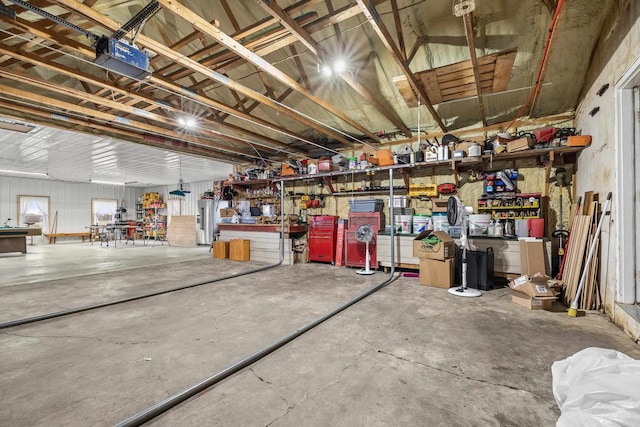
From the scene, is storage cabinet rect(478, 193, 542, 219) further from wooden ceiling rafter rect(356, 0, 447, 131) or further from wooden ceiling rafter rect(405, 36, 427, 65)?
wooden ceiling rafter rect(405, 36, 427, 65)

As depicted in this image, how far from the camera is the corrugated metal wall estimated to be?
12.0 m

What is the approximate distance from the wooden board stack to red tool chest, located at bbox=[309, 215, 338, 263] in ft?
12.9

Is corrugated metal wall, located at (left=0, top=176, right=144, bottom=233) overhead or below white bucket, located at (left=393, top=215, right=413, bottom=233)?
overhead

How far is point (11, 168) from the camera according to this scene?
9.70 meters

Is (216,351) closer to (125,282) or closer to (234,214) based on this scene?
(125,282)

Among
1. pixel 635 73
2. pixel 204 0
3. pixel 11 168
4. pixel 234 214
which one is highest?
pixel 204 0

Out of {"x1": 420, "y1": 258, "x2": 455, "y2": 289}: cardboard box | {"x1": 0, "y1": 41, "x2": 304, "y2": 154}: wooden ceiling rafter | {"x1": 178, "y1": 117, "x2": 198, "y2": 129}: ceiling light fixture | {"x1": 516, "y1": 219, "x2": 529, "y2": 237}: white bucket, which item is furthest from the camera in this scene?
{"x1": 178, "y1": 117, "x2": 198, "y2": 129}: ceiling light fixture

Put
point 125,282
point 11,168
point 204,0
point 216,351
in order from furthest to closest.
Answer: point 11,168, point 125,282, point 204,0, point 216,351

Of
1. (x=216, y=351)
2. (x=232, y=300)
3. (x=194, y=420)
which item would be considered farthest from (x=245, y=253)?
(x=194, y=420)

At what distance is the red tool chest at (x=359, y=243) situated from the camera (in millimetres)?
5582

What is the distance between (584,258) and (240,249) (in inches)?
255

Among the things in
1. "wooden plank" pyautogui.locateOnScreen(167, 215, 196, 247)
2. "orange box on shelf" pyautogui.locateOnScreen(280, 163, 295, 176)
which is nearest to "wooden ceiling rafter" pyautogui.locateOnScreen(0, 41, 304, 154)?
"orange box on shelf" pyautogui.locateOnScreen(280, 163, 295, 176)

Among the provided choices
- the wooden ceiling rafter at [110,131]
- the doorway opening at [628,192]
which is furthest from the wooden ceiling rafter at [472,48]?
the wooden ceiling rafter at [110,131]

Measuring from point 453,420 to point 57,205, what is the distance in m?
18.0
